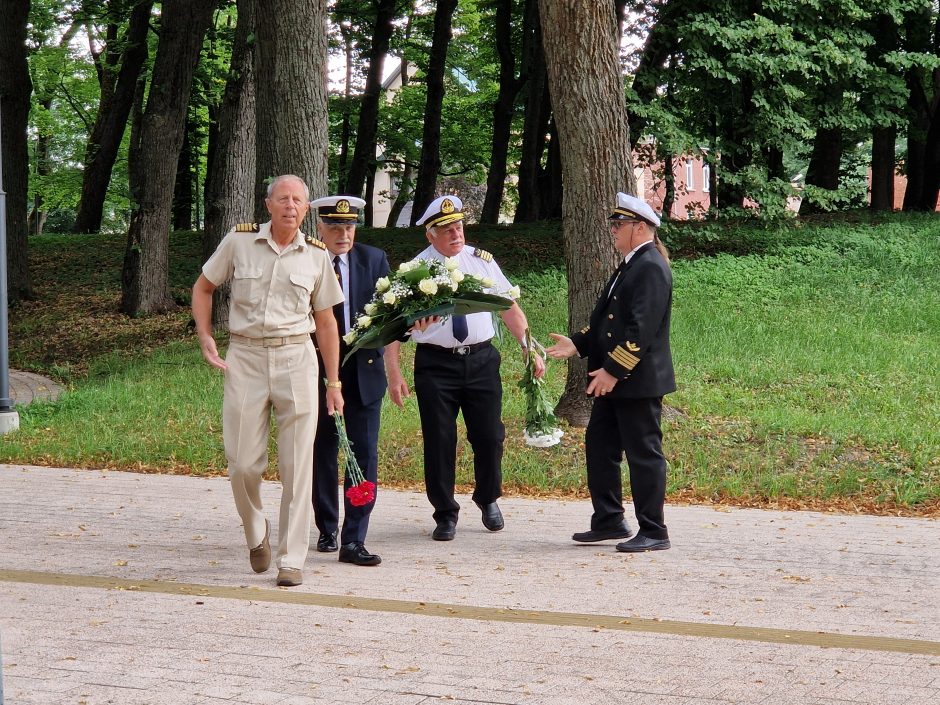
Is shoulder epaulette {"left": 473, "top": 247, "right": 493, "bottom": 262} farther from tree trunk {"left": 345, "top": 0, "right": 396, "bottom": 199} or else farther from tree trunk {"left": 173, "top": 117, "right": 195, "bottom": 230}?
tree trunk {"left": 173, "top": 117, "right": 195, "bottom": 230}

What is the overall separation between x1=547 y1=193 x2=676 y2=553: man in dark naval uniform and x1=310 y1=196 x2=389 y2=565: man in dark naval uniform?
44.8 inches

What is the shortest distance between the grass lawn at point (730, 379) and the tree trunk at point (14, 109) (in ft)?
6.33

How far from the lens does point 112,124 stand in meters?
29.3

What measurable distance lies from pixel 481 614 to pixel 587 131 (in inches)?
246

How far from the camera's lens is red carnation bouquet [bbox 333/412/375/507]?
22.4ft

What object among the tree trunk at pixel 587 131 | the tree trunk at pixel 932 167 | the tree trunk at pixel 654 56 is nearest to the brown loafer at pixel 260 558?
the tree trunk at pixel 587 131

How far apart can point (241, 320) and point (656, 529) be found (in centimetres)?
279

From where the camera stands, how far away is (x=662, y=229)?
1911cm

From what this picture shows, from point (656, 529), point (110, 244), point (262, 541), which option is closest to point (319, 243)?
point (262, 541)

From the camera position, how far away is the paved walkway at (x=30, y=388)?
569 inches

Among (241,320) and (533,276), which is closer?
(241,320)

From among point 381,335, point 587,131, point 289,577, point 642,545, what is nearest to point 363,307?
point 381,335

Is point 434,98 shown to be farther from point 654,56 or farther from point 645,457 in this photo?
point 645,457

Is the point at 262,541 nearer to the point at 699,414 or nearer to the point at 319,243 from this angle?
the point at 319,243
